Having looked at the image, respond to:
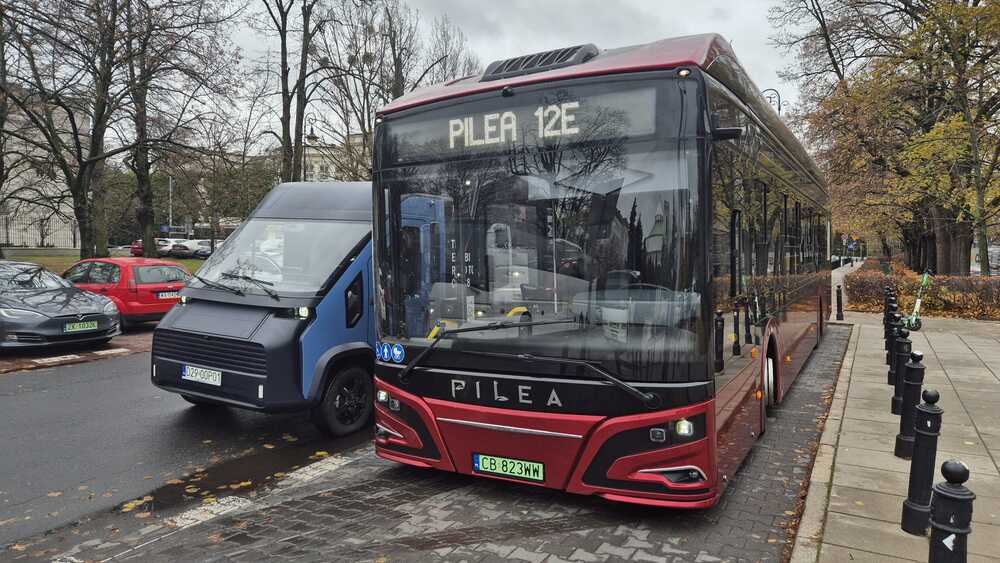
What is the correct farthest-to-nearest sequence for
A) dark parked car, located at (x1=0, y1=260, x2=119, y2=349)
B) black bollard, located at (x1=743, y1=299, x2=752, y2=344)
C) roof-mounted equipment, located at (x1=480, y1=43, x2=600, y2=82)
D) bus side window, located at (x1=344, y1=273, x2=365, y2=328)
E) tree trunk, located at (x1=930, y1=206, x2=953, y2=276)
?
1. tree trunk, located at (x1=930, y1=206, x2=953, y2=276)
2. dark parked car, located at (x1=0, y1=260, x2=119, y2=349)
3. bus side window, located at (x1=344, y1=273, x2=365, y2=328)
4. black bollard, located at (x1=743, y1=299, x2=752, y2=344)
5. roof-mounted equipment, located at (x1=480, y1=43, x2=600, y2=82)

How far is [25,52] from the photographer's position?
16.0 meters

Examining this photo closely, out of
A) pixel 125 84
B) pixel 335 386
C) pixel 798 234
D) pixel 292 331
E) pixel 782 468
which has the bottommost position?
pixel 782 468

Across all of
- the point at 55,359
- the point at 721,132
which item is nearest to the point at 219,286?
the point at 721,132

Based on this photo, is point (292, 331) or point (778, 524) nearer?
point (778, 524)

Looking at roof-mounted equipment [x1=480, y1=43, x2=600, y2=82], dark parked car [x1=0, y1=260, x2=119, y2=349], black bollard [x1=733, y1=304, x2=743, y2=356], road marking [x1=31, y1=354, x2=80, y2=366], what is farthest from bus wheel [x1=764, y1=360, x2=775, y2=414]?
dark parked car [x1=0, y1=260, x2=119, y2=349]

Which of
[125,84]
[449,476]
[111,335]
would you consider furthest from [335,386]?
[125,84]

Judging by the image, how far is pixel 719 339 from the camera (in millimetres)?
4172

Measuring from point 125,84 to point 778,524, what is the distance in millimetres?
20623

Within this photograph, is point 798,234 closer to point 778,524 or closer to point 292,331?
point 778,524

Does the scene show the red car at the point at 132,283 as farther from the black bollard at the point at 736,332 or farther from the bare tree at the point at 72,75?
the black bollard at the point at 736,332

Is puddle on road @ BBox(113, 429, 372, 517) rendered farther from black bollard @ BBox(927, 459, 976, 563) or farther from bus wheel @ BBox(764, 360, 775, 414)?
black bollard @ BBox(927, 459, 976, 563)

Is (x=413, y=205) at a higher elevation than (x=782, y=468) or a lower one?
higher

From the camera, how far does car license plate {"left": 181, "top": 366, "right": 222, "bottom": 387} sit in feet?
20.0

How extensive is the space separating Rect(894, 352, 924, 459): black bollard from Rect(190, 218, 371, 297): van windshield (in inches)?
208
